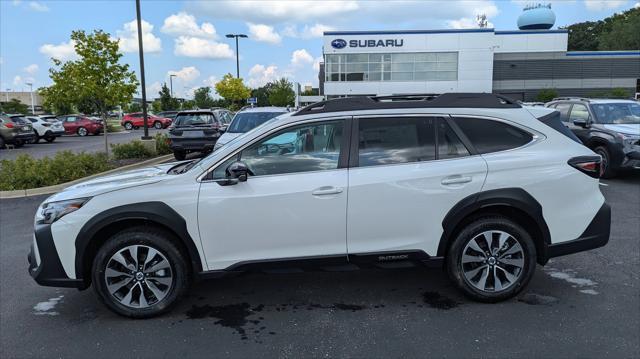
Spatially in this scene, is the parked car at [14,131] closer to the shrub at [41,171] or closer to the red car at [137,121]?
the shrub at [41,171]

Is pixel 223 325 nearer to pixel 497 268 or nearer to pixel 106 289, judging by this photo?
pixel 106 289

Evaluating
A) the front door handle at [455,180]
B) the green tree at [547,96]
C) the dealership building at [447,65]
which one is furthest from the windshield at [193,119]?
the green tree at [547,96]

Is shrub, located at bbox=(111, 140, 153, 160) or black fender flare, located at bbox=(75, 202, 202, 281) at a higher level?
black fender flare, located at bbox=(75, 202, 202, 281)

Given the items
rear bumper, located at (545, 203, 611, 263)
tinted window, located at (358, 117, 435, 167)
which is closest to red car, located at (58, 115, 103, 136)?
tinted window, located at (358, 117, 435, 167)

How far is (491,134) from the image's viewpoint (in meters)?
4.13

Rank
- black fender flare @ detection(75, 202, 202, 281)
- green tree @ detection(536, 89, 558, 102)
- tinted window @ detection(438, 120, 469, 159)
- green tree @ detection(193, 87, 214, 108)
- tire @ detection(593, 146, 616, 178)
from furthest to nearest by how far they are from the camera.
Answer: green tree @ detection(193, 87, 214, 108) → green tree @ detection(536, 89, 558, 102) → tire @ detection(593, 146, 616, 178) → tinted window @ detection(438, 120, 469, 159) → black fender flare @ detection(75, 202, 202, 281)

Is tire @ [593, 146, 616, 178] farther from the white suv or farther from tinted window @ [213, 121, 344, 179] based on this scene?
tinted window @ [213, 121, 344, 179]

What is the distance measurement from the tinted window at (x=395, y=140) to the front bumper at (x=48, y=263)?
100 inches

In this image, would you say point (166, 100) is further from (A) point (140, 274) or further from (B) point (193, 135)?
(A) point (140, 274)

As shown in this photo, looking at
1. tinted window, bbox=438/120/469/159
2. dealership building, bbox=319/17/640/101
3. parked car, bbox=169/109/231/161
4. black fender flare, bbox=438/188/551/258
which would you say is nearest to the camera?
black fender flare, bbox=438/188/551/258

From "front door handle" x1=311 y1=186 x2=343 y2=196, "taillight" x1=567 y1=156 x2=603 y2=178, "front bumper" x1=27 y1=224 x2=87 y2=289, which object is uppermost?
"taillight" x1=567 y1=156 x2=603 y2=178

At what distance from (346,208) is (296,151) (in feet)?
2.10

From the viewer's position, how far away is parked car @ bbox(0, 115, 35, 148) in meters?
21.8

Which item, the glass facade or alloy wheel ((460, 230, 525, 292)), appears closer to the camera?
alloy wheel ((460, 230, 525, 292))
